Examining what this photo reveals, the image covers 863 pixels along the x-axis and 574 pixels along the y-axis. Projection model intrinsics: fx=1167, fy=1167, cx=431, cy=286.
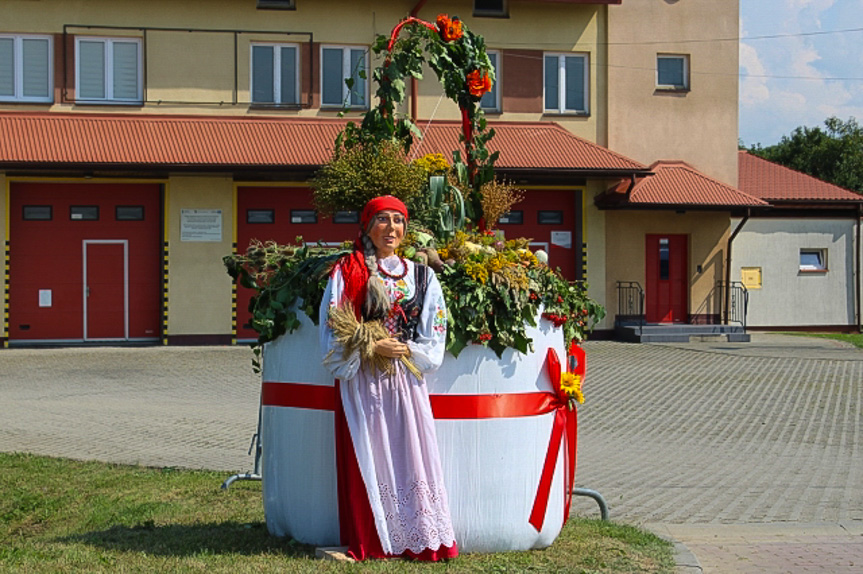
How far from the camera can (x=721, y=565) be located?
6.77 meters

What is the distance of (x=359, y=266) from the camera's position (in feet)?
19.2

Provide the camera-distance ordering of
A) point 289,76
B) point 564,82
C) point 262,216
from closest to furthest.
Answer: point 262,216 → point 289,76 → point 564,82

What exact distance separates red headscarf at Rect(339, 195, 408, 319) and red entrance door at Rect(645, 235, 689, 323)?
2101 centimetres

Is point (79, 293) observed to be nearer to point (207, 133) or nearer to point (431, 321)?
point (207, 133)

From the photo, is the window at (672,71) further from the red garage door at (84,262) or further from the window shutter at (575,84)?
the red garage door at (84,262)

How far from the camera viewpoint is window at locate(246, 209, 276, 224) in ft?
77.4

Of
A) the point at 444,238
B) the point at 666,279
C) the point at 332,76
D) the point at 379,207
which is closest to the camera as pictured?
the point at 379,207

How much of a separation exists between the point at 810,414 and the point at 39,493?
9511 mm

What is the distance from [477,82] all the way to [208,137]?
15.9 m

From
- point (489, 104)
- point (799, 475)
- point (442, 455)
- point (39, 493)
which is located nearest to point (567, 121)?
point (489, 104)

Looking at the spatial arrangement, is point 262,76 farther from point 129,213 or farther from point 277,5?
point 129,213

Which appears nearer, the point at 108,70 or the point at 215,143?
the point at 215,143

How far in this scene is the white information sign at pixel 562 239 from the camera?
2514 cm

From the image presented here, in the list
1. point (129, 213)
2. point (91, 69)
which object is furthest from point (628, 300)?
point (91, 69)
